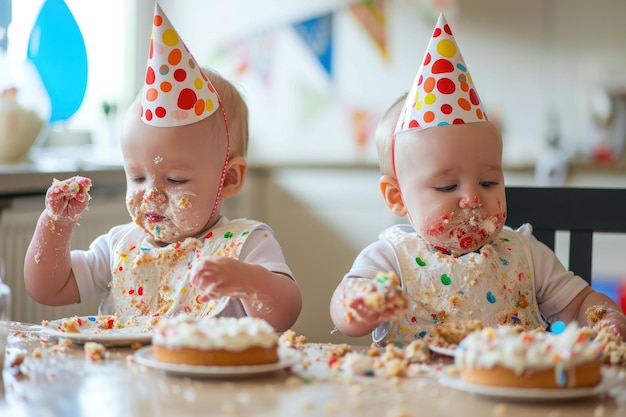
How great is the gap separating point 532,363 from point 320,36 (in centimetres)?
354

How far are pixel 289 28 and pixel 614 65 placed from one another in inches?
60.2

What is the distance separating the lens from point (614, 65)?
12.6 ft

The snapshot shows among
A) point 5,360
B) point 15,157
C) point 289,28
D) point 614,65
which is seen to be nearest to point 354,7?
point 289,28

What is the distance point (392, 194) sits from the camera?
1484 mm

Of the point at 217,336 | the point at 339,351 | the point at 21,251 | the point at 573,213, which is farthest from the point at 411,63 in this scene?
the point at 217,336

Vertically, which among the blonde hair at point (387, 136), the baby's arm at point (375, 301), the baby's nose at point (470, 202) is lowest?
the baby's arm at point (375, 301)

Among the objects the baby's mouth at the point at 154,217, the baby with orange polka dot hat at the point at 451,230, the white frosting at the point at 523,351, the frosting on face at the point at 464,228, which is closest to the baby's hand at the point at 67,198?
the baby's mouth at the point at 154,217

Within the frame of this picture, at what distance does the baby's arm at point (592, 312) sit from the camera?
49.7 inches

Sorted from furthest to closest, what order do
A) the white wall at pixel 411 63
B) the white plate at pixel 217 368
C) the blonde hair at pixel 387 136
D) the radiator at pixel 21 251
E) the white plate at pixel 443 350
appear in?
the white wall at pixel 411 63 < the radiator at pixel 21 251 < the blonde hair at pixel 387 136 < the white plate at pixel 443 350 < the white plate at pixel 217 368

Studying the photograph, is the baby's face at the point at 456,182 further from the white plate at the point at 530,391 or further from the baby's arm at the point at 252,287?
the white plate at the point at 530,391

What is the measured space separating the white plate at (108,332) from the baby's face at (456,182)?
463mm

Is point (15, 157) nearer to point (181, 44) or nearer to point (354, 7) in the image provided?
point (181, 44)

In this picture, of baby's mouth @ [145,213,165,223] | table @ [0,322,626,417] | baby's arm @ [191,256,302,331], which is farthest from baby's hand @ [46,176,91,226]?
table @ [0,322,626,417]

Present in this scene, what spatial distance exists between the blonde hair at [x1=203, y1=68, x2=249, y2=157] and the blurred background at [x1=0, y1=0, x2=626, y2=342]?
164cm
